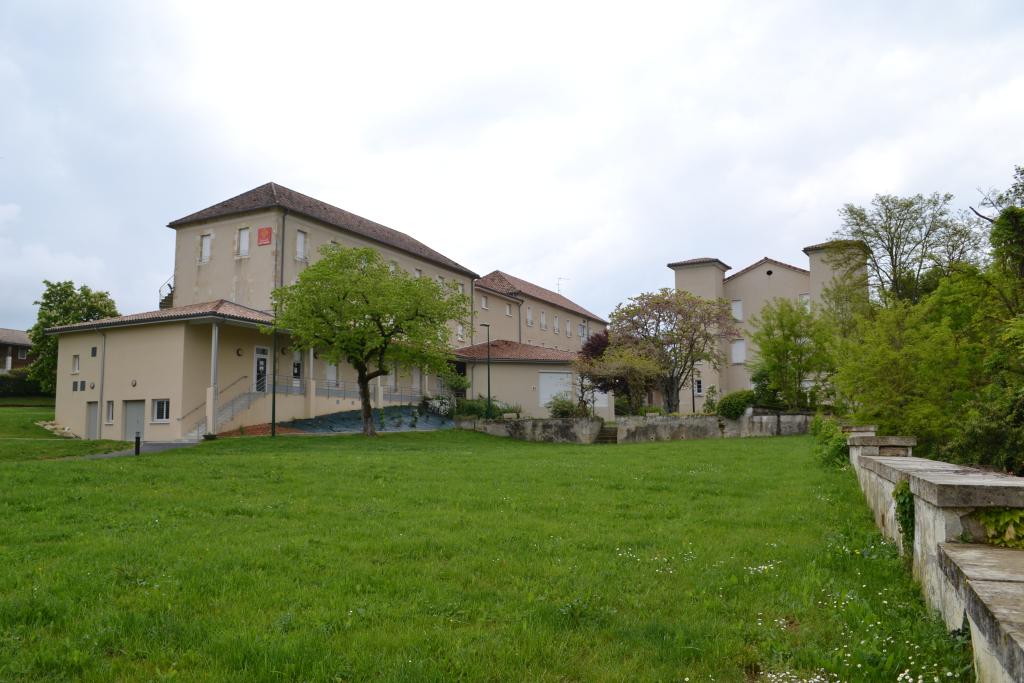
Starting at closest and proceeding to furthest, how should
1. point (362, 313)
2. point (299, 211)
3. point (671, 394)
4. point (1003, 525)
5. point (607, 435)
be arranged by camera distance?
point (1003, 525), point (362, 313), point (607, 435), point (299, 211), point (671, 394)

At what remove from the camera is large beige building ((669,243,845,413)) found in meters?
50.2

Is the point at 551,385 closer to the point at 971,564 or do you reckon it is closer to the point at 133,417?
the point at 133,417

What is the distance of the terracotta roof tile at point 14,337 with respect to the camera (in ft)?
207

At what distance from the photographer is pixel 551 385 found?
46.5 meters

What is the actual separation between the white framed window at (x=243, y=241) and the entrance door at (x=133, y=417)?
9739mm

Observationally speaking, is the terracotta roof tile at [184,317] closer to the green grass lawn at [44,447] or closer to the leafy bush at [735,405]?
the green grass lawn at [44,447]

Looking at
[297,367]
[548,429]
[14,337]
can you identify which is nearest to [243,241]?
[297,367]

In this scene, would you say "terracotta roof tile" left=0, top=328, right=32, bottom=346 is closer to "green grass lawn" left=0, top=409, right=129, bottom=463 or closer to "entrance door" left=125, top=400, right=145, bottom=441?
"green grass lawn" left=0, top=409, right=129, bottom=463

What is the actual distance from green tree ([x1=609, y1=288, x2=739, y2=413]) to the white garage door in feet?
26.6

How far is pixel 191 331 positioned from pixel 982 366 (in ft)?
88.8

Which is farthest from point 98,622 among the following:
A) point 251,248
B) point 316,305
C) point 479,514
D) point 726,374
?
point 726,374

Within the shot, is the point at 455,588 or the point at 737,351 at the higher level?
the point at 737,351

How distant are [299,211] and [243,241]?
3.38m

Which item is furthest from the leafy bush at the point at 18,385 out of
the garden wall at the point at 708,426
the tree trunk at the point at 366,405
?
the garden wall at the point at 708,426
